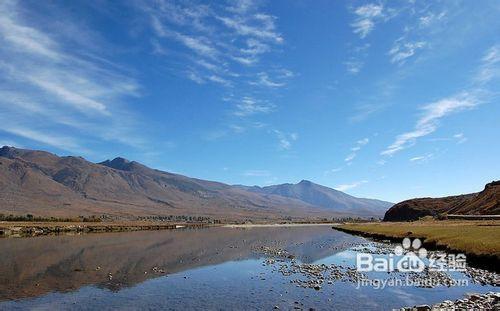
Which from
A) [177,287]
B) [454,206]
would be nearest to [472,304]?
[177,287]

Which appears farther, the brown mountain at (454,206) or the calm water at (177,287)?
the brown mountain at (454,206)

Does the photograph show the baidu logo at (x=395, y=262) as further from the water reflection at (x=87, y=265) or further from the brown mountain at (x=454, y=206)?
the brown mountain at (x=454, y=206)

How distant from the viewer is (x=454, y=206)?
156m

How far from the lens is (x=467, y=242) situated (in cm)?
4725

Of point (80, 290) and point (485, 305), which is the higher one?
point (485, 305)

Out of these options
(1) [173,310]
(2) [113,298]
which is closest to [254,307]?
(1) [173,310]

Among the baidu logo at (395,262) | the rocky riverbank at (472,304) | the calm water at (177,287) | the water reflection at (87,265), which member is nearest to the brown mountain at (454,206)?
the baidu logo at (395,262)

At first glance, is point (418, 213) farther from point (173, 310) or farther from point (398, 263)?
point (173, 310)

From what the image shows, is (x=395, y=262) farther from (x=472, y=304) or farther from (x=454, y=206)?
(x=454, y=206)

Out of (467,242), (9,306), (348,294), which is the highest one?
(467,242)

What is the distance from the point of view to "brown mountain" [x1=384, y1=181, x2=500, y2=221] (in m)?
114

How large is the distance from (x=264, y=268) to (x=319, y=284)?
1262 centimetres

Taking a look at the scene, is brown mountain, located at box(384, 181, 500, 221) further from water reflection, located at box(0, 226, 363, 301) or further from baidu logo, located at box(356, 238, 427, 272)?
water reflection, located at box(0, 226, 363, 301)

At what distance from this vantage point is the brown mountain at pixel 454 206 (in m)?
114
